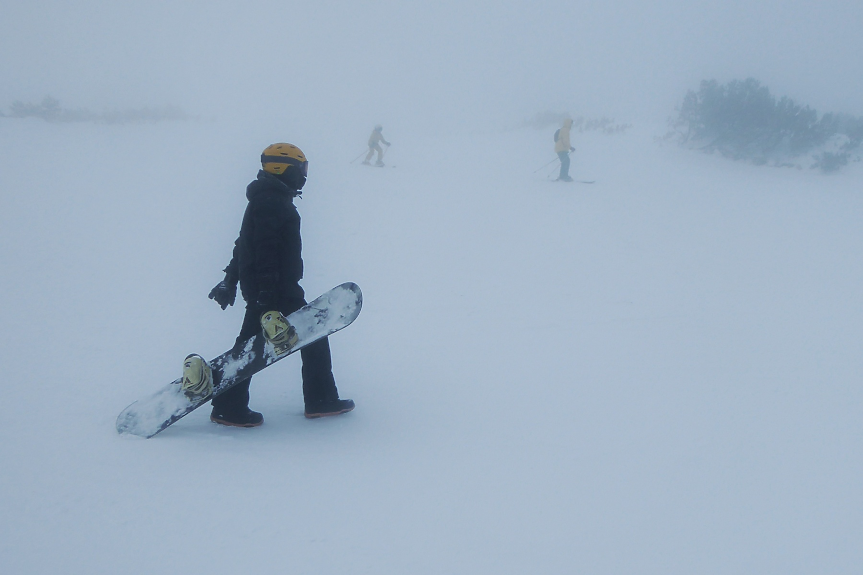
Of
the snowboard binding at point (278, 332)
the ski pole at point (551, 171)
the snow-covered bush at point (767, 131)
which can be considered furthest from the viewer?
the snow-covered bush at point (767, 131)

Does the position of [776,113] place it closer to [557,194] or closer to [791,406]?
[557,194]

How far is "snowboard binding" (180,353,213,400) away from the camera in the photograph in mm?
2551

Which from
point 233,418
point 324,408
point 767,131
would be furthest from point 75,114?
point 767,131

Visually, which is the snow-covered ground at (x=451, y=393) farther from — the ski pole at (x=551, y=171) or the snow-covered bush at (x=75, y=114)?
the snow-covered bush at (x=75, y=114)

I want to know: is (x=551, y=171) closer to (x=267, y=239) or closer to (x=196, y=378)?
(x=267, y=239)

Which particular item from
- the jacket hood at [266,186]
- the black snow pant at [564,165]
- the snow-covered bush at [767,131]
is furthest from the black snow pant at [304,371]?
the snow-covered bush at [767,131]

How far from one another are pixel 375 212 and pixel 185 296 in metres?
4.05

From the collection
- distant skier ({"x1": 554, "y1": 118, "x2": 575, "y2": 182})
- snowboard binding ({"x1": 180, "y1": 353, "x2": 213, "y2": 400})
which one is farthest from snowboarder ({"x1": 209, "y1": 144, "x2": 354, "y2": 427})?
distant skier ({"x1": 554, "y1": 118, "x2": 575, "y2": 182})

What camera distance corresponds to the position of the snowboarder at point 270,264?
2605 millimetres

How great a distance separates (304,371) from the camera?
3.00 m

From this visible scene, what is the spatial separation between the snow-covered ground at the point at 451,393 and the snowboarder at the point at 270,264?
0.76 feet

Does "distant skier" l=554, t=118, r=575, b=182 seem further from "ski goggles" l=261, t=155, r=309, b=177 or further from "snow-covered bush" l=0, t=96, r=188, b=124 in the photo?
"snow-covered bush" l=0, t=96, r=188, b=124

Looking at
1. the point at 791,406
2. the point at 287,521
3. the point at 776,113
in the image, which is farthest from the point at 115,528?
the point at 776,113

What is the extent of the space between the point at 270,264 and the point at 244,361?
1.97ft
